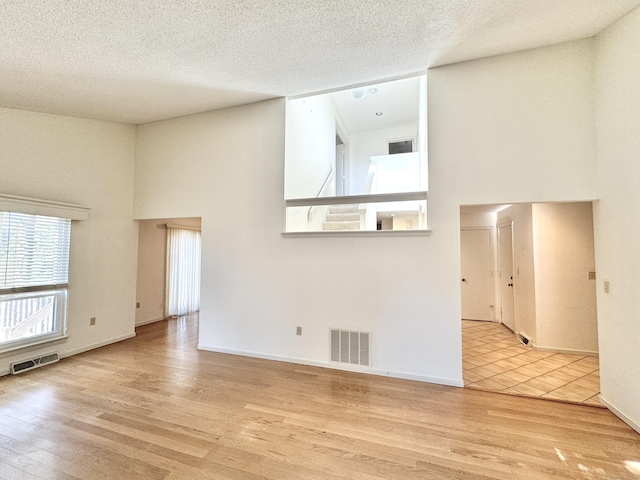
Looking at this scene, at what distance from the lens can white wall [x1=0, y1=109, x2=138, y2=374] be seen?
357 centimetres

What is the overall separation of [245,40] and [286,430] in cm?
354

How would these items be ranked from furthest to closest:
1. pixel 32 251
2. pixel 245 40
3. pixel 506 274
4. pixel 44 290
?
pixel 506 274, pixel 44 290, pixel 32 251, pixel 245 40

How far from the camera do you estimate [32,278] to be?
3584mm

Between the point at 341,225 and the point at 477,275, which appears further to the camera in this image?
the point at 477,275

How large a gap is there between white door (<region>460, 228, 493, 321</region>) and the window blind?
706cm

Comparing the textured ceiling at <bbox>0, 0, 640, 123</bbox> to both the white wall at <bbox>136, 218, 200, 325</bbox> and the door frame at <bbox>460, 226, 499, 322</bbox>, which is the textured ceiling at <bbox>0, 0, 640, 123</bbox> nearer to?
the white wall at <bbox>136, 218, 200, 325</bbox>

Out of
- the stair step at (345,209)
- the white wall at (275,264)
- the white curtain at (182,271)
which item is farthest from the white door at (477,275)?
the white curtain at (182,271)

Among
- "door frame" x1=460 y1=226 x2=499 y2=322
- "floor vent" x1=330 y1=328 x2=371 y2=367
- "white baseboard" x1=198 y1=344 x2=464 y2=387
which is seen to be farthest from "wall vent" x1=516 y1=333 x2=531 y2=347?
"floor vent" x1=330 y1=328 x2=371 y2=367

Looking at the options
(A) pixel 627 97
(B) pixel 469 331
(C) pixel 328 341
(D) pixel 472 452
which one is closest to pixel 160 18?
(C) pixel 328 341

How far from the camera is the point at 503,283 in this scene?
582 centimetres

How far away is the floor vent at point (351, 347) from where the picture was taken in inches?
136

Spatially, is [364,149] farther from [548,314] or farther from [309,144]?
[548,314]

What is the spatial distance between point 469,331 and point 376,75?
4756 mm

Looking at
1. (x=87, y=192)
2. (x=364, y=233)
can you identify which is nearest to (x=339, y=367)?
(x=364, y=233)
